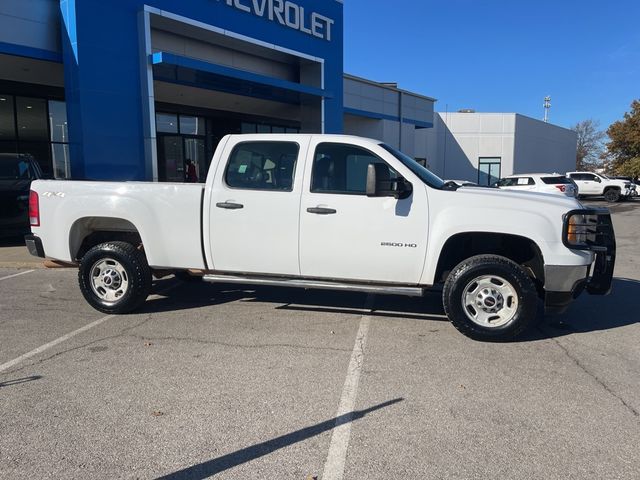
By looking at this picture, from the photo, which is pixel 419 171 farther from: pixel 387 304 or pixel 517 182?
pixel 517 182

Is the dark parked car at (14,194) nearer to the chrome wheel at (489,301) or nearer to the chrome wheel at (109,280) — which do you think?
the chrome wheel at (109,280)

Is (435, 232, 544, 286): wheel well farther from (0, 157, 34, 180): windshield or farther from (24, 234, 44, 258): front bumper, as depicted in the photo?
(0, 157, 34, 180): windshield

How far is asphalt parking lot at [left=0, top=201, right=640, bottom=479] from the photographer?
3051mm

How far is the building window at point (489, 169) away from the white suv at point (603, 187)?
772 centimetres

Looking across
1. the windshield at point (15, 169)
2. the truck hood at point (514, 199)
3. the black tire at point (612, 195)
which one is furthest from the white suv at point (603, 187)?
the windshield at point (15, 169)

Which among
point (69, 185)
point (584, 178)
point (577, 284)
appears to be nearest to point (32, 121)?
point (69, 185)

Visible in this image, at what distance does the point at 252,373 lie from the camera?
4355mm

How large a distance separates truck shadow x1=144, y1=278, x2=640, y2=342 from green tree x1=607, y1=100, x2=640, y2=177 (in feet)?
126

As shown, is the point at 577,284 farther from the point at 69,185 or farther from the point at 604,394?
the point at 69,185

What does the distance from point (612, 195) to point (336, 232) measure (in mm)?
30349

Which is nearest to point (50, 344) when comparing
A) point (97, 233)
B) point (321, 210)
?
point (97, 233)

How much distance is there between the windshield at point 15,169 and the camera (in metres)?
11.1

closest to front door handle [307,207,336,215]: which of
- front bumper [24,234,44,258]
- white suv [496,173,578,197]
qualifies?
front bumper [24,234,44,258]

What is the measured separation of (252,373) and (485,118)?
37864 mm
